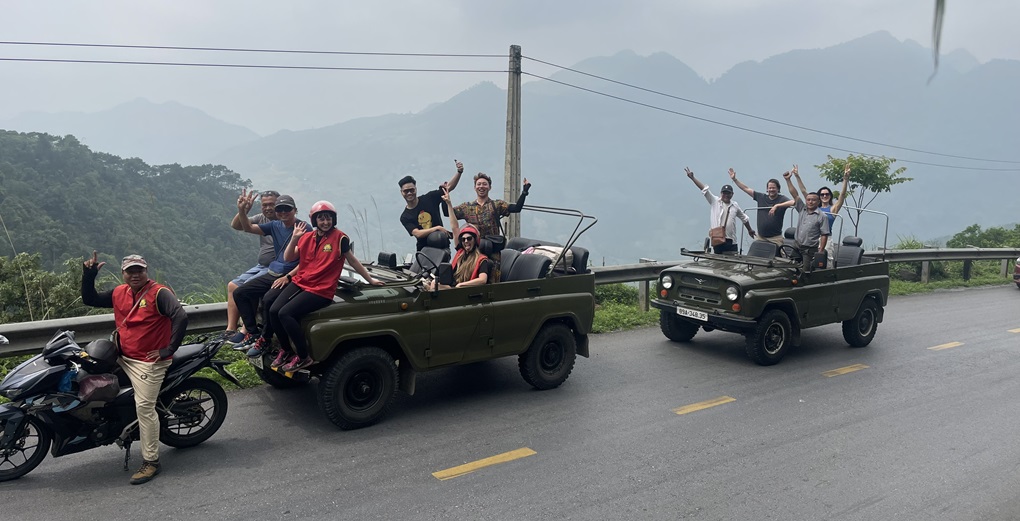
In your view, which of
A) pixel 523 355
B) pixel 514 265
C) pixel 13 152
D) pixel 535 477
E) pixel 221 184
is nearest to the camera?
pixel 535 477

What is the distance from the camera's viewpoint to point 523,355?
7301 mm

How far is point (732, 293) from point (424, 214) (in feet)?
12.8

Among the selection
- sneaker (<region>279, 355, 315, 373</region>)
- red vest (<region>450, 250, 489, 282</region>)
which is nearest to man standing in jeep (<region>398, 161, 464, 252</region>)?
red vest (<region>450, 250, 489, 282</region>)

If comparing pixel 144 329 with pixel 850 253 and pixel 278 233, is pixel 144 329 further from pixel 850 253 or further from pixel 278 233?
pixel 850 253

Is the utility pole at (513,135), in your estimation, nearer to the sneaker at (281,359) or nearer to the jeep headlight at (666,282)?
the jeep headlight at (666,282)

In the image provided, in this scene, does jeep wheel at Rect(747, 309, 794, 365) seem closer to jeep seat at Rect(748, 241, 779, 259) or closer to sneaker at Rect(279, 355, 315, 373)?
jeep seat at Rect(748, 241, 779, 259)

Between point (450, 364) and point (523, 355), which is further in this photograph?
point (523, 355)

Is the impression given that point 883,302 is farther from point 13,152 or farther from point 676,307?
point 13,152

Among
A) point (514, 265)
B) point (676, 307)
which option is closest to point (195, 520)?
point (514, 265)

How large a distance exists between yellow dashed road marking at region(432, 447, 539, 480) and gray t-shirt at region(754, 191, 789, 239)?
6677 mm

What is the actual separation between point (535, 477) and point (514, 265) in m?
3.02

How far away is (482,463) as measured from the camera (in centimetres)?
545

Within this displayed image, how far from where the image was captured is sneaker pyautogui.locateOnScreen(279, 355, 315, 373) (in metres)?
5.85

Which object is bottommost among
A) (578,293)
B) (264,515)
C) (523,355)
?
(264,515)
